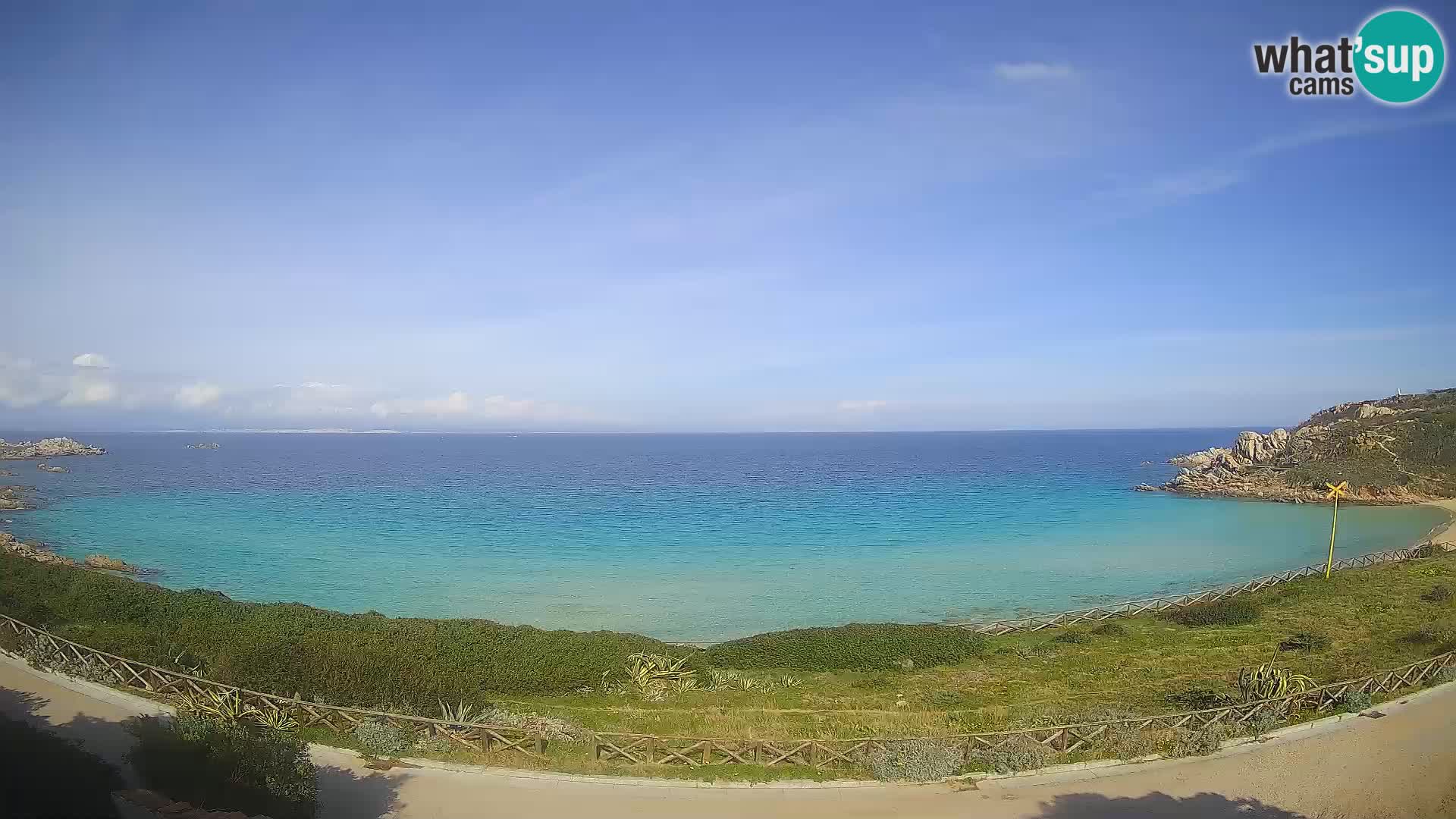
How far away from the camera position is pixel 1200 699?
19.9 metres

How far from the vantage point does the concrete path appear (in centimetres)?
1352

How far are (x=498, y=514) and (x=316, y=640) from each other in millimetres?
48394

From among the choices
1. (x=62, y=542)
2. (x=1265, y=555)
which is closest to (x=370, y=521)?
(x=62, y=542)

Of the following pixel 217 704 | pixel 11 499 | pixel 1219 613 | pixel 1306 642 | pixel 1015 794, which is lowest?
pixel 1219 613

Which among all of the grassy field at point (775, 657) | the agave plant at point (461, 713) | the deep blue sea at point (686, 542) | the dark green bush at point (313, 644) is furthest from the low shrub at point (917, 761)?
the deep blue sea at point (686, 542)

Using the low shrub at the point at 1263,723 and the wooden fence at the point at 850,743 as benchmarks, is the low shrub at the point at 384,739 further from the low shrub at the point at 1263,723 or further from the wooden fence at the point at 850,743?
the low shrub at the point at 1263,723

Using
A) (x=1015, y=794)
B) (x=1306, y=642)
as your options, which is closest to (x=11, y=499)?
(x=1015, y=794)

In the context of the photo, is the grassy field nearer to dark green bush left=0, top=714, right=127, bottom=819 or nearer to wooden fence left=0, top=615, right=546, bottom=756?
wooden fence left=0, top=615, right=546, bottom=756

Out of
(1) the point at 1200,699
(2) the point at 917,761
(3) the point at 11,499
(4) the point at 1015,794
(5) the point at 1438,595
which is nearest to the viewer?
(4) the point at 1015,794

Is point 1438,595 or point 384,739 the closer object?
point 384,739

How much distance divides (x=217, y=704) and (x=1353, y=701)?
27.0 meters

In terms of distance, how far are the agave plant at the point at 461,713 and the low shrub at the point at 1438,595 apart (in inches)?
1478

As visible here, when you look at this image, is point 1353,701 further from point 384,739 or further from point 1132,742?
point 384,739

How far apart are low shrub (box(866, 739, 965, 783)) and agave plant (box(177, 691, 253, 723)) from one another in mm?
13469
